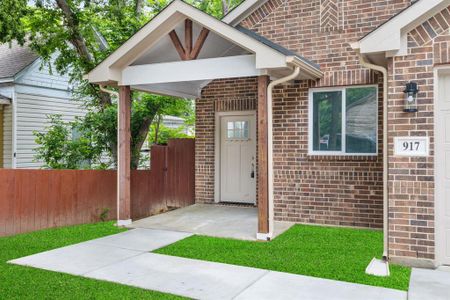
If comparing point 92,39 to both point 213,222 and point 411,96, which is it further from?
point 411,96

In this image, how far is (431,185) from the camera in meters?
5.53

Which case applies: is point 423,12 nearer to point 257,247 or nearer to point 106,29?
point 257,247

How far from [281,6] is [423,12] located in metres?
4.05

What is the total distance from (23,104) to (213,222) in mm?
8202

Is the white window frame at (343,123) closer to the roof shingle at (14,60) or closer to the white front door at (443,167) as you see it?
the white front door at (443,167)

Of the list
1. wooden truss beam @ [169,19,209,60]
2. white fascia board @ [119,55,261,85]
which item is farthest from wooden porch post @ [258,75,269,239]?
wooden truss beam @ [169,19,209,60]

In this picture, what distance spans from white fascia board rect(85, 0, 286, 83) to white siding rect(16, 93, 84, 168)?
5917 millimetres

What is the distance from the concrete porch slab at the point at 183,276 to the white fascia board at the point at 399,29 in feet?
11.0

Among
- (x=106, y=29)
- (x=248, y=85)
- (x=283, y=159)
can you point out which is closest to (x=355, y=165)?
(x=283, y=159)

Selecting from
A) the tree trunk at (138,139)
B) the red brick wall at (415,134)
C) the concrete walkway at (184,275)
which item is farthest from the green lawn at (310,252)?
the tree trunk at (138,139)

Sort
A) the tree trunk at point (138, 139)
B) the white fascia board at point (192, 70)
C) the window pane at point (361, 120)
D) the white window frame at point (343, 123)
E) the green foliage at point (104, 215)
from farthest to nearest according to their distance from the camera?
the tree trunk at point (138, 139) → the green foliage at point (104, 215) → the white window frame at point (343, 123) → the window pane at point (361, 120) → the white fascia board at point (192, 70)

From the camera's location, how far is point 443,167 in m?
5.64

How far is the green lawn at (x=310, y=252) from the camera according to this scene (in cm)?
535

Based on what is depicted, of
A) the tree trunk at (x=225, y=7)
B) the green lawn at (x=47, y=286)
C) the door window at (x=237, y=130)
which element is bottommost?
the green lawn at (x=47, y=286)
